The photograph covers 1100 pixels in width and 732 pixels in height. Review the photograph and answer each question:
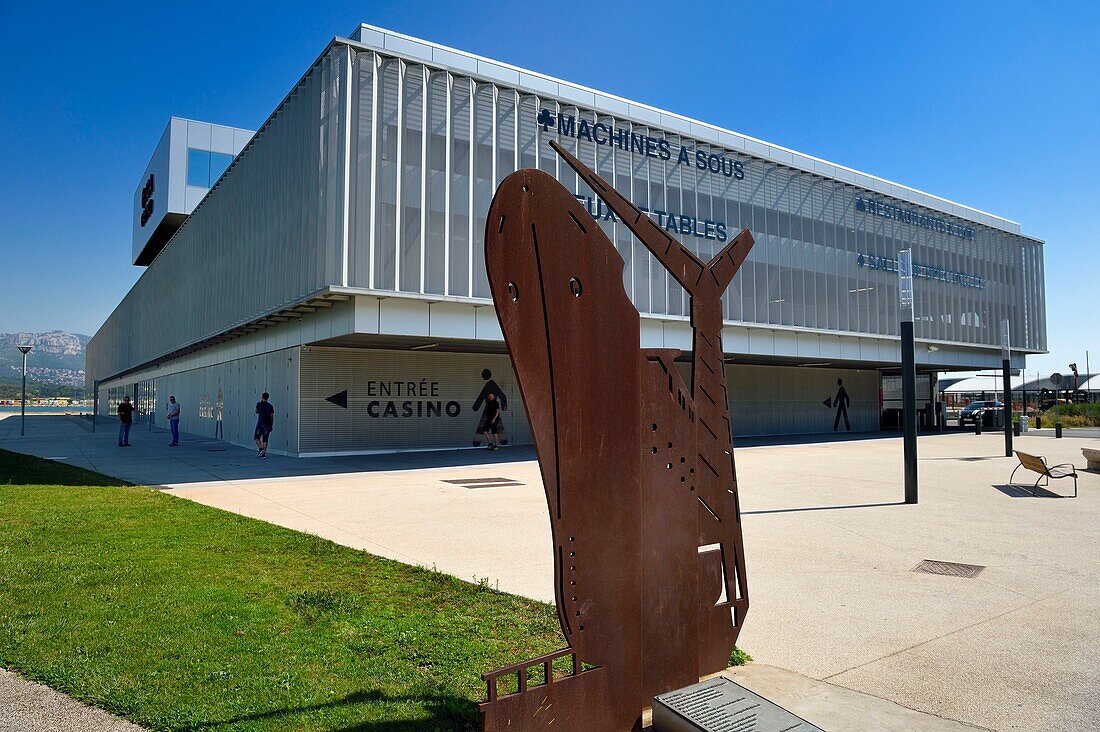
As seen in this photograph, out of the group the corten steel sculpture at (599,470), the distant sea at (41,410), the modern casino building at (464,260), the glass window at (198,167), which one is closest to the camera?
the corten steel sculpture at (599,470)

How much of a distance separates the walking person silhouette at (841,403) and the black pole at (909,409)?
99.4 ft

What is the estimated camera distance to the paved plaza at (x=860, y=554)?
15.4 feet

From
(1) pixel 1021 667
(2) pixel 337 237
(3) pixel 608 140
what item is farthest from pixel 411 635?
(3) pixel 608 140

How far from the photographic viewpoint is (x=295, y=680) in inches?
174

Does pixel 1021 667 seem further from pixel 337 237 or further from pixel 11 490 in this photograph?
pixel 337 237

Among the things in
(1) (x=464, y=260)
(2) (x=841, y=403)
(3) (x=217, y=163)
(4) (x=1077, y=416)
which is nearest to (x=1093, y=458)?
(1) (x=464, y=260)

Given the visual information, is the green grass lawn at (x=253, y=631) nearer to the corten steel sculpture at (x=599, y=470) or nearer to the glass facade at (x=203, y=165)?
the corten steel sculpture at (x=599, y=470)

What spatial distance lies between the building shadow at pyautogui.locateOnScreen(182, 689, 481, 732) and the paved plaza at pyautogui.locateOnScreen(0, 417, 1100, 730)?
1957 mm

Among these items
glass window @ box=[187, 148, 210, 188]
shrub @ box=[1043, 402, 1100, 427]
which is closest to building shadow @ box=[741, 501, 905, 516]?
shrub @ box=[1043, 402, 1100, 427]

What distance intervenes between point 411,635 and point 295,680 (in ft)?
3.25

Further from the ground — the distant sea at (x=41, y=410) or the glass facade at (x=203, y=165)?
the glass facade at (x=203, y=165)

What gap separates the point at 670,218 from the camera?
27.1 m

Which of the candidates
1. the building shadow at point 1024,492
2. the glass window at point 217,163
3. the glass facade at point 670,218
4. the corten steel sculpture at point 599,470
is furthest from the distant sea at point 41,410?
the corten steel sculpture at point 599,470

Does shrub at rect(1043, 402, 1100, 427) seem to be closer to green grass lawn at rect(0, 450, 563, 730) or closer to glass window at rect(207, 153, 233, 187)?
green grass lawn at rect(0, 450, 563, 730)
